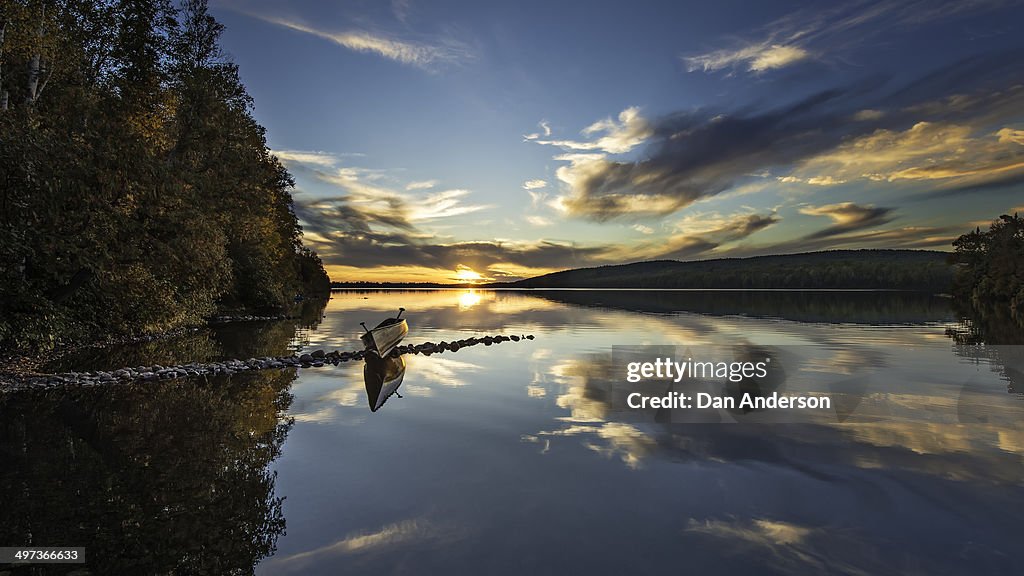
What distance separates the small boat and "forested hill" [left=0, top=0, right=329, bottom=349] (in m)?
9.86

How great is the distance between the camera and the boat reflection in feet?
59.1

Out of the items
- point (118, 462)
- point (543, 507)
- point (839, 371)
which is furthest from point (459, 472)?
point (839, 371)

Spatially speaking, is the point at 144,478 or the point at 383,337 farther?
the point at 383,337

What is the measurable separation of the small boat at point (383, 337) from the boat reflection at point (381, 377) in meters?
0.60

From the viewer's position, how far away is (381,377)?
22.1 meters

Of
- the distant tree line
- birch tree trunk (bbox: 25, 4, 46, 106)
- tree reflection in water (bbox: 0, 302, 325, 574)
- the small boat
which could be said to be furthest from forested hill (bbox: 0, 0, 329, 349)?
the distant tree line

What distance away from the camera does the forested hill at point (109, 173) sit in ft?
67.2

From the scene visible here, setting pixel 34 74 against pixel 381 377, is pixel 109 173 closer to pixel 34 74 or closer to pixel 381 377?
pixel 34 74

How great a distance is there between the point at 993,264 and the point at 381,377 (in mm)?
109156

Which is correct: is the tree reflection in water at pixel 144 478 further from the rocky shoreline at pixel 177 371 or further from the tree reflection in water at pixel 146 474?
the rocky shoreline at pixel 177 371

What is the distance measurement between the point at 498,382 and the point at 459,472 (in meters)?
10.4

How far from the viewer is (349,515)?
866 centimetres

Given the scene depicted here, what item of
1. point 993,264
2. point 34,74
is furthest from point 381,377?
point 993,264

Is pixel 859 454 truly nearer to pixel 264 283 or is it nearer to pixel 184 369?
pixel 184 369
